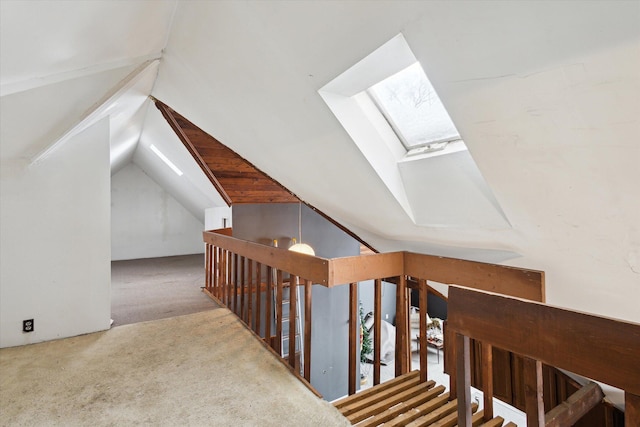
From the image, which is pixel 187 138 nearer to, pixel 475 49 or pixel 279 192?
pixel 279 192

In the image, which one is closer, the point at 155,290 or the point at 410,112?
the point at 410,112

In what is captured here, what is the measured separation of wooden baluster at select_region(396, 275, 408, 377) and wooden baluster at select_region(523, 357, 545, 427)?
4.29 feet

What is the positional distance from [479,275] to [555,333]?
1.01 meters

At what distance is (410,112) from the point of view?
1.73m

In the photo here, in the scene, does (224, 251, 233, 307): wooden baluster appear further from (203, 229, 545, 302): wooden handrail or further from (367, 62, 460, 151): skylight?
(367, 62, 460, 151): skylight

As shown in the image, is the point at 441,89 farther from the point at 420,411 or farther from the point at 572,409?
the point at 420,411

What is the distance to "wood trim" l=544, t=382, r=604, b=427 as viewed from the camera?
122cm

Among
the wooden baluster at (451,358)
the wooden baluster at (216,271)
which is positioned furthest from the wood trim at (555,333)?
the wooden baluster at (216,271)

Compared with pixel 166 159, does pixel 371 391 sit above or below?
below

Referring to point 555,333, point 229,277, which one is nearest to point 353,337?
point 555,333

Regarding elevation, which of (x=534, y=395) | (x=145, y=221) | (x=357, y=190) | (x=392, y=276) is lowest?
(x=534, y=395)

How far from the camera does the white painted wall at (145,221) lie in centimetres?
715

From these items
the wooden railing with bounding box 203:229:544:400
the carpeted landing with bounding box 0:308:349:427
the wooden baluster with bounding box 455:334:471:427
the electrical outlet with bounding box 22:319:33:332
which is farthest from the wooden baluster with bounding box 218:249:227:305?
the wooden baluster with bounding box 455:334:471:427

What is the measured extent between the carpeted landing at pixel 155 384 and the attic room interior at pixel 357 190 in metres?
0.02
